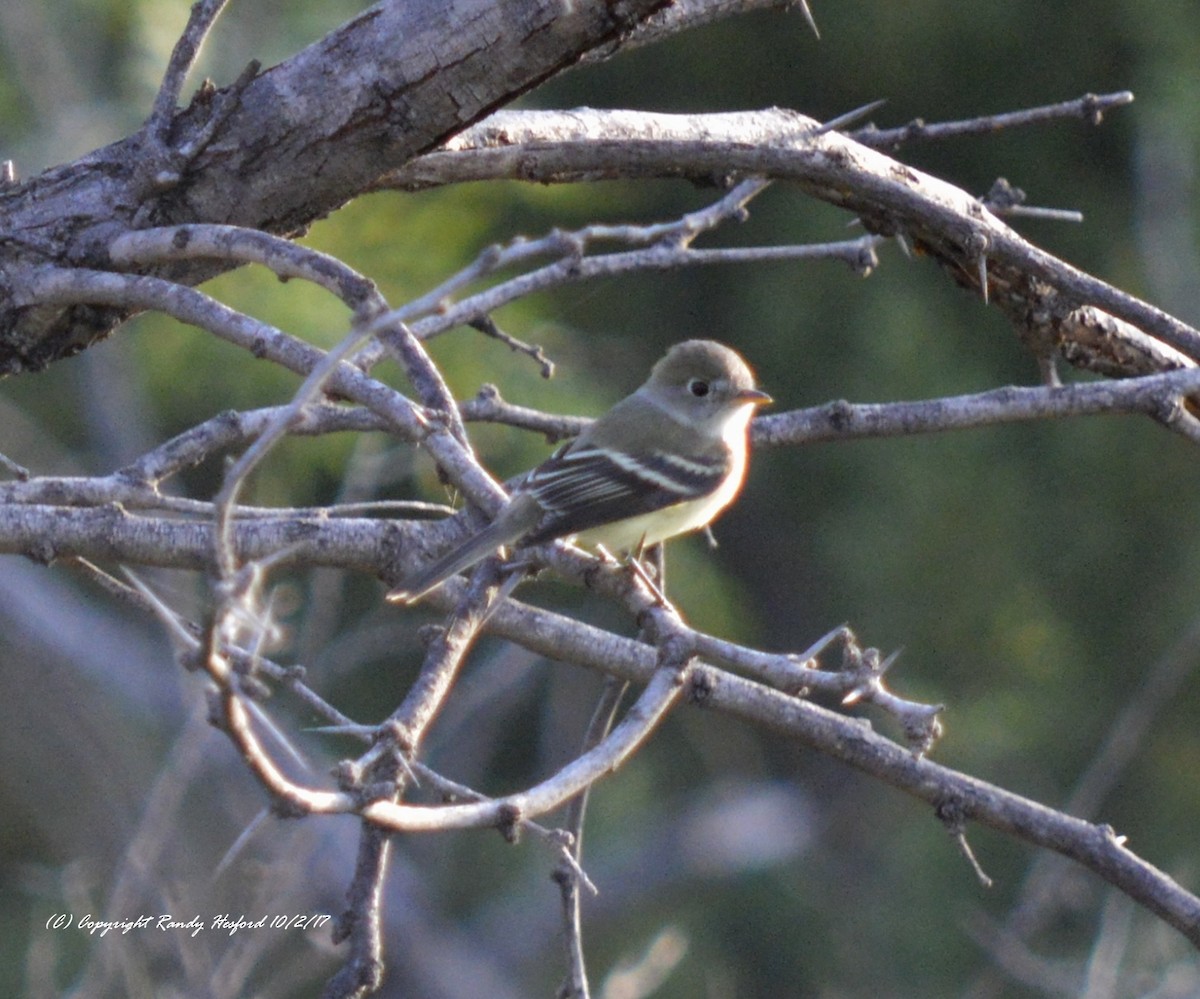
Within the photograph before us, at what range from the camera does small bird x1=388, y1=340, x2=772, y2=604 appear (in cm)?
307

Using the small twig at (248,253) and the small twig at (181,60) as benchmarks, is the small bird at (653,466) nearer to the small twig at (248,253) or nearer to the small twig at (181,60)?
the small twig at (248,253)

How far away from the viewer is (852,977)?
823cm

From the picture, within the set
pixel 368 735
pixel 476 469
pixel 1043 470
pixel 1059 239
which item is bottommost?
pixel 1043 470

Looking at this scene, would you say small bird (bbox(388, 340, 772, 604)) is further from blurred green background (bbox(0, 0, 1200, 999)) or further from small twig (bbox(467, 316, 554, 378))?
blurred green background (bbox(0, 0, 1200, 999))

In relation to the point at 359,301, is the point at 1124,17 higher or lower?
lower

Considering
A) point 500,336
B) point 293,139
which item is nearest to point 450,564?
point 500,336

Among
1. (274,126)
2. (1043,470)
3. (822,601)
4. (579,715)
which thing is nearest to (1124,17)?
(1043,470)

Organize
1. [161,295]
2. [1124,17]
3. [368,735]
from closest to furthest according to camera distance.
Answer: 1. [368,735]
2. [161,295]
3. [1124,17]

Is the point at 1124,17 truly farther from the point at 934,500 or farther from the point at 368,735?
the point at 368,735

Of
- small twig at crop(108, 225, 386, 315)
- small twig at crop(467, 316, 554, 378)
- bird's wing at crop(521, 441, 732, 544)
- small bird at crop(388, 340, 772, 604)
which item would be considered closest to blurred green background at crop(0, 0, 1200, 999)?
small bird at crop(388, 340, 772, 604)

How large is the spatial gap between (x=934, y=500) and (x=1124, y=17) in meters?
2.63

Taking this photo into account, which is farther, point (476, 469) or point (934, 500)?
point (934, 500)

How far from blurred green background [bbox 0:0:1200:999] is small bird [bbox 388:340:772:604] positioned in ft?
8.99

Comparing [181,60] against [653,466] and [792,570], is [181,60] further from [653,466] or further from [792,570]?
[792,570]
